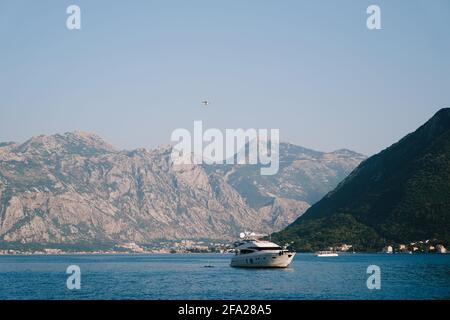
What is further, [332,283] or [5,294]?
[332,283]

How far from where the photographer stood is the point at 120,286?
148250 mm
